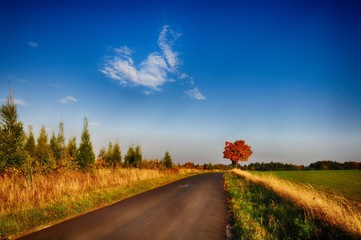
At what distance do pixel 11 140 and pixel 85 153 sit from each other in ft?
27.7

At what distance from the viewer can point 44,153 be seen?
24.3m

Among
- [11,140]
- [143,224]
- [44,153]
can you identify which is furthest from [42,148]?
[143,224]

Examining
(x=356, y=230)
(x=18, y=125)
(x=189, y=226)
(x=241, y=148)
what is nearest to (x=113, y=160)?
(x=18, y=125)

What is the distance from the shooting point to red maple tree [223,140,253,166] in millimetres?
84438

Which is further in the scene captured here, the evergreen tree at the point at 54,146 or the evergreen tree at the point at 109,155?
the evergreen tree at the point at 109,155

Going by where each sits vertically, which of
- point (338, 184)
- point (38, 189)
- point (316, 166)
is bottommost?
point (338, 184)

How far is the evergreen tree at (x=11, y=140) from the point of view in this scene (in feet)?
48.8

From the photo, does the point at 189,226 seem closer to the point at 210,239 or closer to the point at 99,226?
the point at 210,239

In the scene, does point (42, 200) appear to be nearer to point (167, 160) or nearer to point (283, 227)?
point (283, 227)

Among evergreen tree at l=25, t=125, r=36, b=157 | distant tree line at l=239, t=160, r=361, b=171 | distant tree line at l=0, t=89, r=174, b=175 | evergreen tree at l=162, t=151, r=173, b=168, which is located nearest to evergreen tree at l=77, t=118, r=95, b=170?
distant tree line at l=0, t=89, r=174, b=175

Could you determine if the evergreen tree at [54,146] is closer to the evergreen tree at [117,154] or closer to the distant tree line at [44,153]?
the distant tree line at [44,153]

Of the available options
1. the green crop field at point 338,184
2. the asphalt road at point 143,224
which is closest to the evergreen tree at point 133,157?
the green crop field at point 338,184

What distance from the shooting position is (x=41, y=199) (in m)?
9.35

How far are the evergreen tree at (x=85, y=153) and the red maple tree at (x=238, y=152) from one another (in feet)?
222
